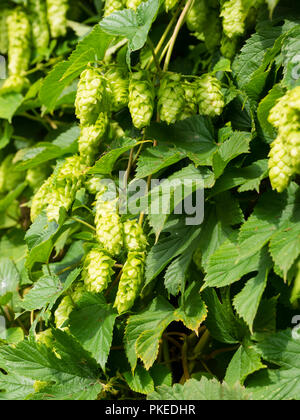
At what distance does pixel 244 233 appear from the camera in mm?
1046

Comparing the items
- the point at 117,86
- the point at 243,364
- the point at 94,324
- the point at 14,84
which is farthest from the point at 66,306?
the point at 14,84

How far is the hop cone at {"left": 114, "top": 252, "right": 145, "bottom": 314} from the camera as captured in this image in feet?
3.74

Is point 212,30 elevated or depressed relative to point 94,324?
elevated

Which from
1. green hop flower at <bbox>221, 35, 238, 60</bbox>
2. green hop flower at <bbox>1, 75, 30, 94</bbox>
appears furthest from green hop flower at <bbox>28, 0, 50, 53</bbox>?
green hop flower at <bbox>221, 35, 238, 60</bbox>

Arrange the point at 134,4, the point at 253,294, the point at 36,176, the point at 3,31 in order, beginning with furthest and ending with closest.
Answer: the point at 3,31 → the point at 36,176 → the point at 134,4 → the point at 253,294

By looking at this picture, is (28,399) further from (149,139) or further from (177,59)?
(177,59)

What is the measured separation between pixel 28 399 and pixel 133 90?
802 mm

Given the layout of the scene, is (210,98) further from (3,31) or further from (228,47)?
(3,31)

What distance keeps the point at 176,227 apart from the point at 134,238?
10 centimetres

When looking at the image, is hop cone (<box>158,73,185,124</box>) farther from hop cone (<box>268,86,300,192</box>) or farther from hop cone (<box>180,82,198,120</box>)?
hop cone (<box>268,86,300,192</box>)

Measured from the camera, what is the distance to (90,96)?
118 centimetres

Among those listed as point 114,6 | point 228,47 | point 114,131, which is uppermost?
point 114,6

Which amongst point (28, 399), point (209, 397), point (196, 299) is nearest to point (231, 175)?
point (196, 299)

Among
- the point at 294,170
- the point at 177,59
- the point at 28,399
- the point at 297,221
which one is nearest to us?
the point at 294,170
